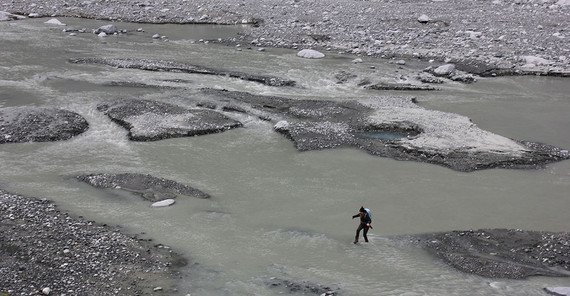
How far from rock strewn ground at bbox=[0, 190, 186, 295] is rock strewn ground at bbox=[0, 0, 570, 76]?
56.0ft

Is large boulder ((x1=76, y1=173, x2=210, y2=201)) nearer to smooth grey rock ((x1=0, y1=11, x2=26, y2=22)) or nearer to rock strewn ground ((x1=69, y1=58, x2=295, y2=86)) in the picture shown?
rock strewn ground ((x1=69, y1=58, x2=295, y2=86))

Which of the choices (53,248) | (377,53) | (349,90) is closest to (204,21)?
(377,53)

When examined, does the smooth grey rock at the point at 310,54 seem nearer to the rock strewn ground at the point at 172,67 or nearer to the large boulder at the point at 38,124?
the rock strewn ground at the point at 172,67

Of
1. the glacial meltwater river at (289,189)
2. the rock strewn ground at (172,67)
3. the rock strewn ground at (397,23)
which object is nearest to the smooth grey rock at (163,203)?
the glacial meltwater river at (289,189)

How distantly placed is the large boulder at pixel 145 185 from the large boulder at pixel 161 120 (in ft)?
7.74

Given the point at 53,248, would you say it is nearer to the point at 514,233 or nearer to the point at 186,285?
the point at 186,285

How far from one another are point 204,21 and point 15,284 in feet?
78.2

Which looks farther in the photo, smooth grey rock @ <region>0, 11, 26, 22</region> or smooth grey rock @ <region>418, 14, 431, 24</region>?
smooth grey rock @ <region>0, 11, 26, 22</region>

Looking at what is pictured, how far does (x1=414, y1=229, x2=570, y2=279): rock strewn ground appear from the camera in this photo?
941cm

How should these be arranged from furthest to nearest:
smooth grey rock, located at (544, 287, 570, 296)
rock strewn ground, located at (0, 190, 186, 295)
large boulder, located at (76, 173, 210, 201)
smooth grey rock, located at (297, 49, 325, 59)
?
smooth grey rock, located at (297, 49, 325, 59) → large boulder, located at (76, 173, 210, 201) → smooth grey rock, located at (544, 287, 570, 296) → rock strewn ground, located at (0, 190, 186, 295)

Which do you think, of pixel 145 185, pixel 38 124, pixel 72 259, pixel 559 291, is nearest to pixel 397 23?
pixel 38 124

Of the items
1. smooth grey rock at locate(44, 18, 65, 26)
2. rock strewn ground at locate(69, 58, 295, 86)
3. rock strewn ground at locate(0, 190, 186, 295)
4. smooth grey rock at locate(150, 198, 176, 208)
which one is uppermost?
smooth grey rock at locate(44, 18, 65, 26)

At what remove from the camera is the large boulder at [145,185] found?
11828mm

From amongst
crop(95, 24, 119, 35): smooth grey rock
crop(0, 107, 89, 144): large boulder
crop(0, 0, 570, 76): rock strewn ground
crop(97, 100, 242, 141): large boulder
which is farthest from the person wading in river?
crop(95, 24, 119, 35): smooth grey rock
